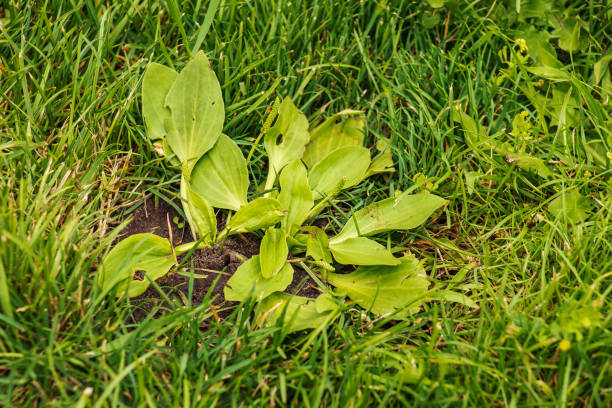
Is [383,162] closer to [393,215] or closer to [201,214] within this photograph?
[393,215]

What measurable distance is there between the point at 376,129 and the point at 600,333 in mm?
1114

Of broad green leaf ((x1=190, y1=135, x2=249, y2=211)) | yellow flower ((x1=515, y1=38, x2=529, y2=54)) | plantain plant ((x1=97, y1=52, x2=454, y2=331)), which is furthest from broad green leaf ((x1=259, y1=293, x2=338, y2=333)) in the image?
yellow flower ((x1=515, y1=38, x2=529, y2=54))

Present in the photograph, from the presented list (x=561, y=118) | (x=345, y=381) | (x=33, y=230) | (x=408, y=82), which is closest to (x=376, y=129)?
(x=408, y=82)

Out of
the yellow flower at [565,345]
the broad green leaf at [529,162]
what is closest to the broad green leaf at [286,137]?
the broad green leaf at [529,162]

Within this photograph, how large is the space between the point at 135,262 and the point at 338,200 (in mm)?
742

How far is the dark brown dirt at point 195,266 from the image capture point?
182 centimetres

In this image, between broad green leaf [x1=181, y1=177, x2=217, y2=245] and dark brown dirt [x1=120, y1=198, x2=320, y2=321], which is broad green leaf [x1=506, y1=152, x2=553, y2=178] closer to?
dark brown dirt [x1=120, y1=198, x2=320, y2=321]

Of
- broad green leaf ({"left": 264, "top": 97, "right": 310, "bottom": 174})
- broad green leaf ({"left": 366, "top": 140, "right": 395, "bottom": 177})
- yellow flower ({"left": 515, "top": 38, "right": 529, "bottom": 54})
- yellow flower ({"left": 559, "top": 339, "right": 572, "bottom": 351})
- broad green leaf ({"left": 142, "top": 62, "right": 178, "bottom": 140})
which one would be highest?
yellow flower ({"left": 515, "top": 38, "right": 529, "bottom": 54})

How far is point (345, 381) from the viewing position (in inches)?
62.9

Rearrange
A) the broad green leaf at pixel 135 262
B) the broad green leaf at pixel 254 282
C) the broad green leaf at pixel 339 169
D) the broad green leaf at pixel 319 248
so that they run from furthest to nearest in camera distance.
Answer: the broad green leaf at pixel 339 169
the broad green leaf at pixel 319 248
the broad green leaf at pixel 254 282
the broad green leaf at pixel 135 262

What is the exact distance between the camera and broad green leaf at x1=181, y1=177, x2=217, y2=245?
192 cm

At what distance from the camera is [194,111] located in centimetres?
208

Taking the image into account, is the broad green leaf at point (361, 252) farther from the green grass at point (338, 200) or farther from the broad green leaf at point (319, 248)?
the green grass at point (338, 200)

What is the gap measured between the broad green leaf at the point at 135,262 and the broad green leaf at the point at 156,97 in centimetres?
44
